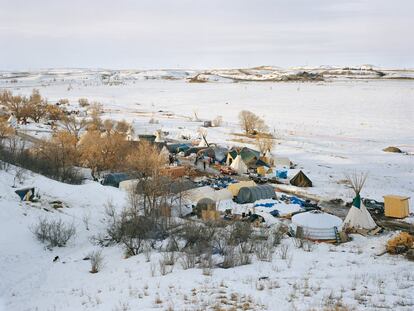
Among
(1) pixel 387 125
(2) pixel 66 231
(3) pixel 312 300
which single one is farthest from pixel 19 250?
(1) pixel 387 125

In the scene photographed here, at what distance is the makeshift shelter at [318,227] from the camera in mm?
18297

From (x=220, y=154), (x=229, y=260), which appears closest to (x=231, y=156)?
(x=220, y=154)

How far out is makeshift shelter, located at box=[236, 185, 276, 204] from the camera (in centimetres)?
2572

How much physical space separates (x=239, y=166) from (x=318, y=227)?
15990mm

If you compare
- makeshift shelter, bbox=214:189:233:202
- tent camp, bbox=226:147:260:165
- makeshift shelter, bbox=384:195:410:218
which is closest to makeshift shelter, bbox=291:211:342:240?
makeshift shelter, bbox=384:195:410:218

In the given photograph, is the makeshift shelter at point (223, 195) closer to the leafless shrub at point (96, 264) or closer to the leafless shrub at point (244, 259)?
the leafless shrub at point (96, 264)

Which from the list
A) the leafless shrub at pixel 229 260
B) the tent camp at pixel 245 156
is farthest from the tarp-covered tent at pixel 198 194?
the leafless shrub at pixel 229 260

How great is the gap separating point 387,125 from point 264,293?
158ft

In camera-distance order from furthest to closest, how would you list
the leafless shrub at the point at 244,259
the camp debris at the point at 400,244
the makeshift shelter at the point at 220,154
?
the makeshift shelter at the point at 220,154 → the camp debris at the point at 400,244 → the leafless shrub at the point at 244,259

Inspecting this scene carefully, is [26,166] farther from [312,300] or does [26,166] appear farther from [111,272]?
[312,300]

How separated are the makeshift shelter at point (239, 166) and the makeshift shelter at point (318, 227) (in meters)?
15.1

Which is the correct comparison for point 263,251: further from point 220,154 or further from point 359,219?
point 220,154

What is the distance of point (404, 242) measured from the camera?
1478cm

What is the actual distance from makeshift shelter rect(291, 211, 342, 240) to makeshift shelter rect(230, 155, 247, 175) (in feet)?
49.6
